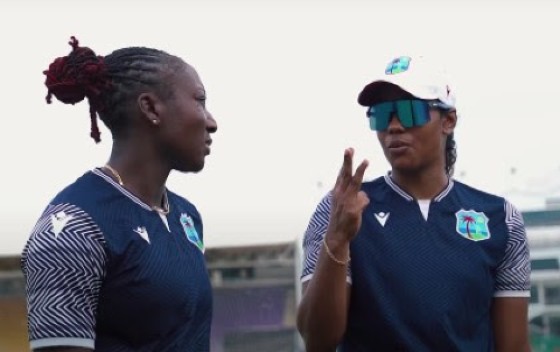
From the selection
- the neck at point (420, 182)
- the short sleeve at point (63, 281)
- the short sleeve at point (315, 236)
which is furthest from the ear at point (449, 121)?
the short sleeve at point (63, 281)

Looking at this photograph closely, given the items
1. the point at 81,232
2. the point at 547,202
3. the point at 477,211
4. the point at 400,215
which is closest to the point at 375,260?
the point at 400,215

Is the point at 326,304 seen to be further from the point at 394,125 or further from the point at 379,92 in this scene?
the point at 379,92

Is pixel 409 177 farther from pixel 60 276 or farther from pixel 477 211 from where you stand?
pixel 60 276

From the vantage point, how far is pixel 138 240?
9.55ft

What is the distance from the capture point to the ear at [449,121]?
3736 mm

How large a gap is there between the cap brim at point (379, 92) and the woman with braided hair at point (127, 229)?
739 mm

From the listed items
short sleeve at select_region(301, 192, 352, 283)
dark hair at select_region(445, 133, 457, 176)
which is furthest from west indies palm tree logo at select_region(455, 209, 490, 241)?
short sleeve at select_region(301, 192, 352, 283)

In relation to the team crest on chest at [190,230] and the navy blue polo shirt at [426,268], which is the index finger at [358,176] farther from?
the team crest on chest at [190,230]

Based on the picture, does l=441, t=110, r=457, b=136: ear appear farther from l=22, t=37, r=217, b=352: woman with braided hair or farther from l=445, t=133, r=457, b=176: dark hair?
l=22, t=37, r=217, b=352: woman with braided hair

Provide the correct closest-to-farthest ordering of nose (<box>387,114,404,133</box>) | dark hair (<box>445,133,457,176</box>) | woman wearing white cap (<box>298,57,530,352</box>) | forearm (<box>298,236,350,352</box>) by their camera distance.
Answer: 1. forearm (<box>298,236,350,352</box>)
2. woman wearing white cap (<box>298,57,530,352</box>)
3. nose (<box>387,114,404,133</box>)
4. dark hair (<box>445,133,457,176</box>)

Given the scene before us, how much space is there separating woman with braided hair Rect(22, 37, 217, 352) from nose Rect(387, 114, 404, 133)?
736 millimetres

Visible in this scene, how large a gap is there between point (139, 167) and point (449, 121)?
126 centimetres

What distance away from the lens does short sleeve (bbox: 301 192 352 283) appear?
3.55 m

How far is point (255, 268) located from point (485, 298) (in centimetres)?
1777
